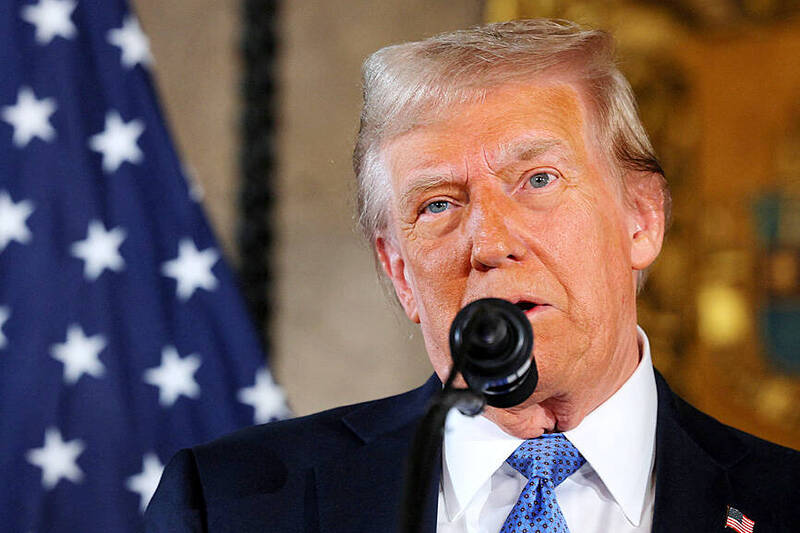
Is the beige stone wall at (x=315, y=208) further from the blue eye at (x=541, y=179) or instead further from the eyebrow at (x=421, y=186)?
the blue eye at (x=541, y=179)

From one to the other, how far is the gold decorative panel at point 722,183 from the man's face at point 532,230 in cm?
186

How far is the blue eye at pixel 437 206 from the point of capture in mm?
1815

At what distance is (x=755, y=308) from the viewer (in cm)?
360

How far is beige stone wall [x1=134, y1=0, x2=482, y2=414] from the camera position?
3.49 metres

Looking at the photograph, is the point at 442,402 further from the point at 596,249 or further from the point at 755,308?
the point at 755,308

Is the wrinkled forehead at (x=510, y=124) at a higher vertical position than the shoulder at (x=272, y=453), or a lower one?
higher

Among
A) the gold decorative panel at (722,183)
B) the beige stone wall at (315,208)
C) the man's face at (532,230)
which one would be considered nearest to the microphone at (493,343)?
the man's face at (532,230)

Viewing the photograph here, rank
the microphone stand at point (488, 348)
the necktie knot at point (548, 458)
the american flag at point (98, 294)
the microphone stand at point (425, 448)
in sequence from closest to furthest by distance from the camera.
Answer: the microphone stand at point (425, 448), the microphone stand at point (488, 348), the necktie knot at point (548, 458), the american flag at point (98, 294)

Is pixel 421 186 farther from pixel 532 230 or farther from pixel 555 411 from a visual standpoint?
pixel 555 411

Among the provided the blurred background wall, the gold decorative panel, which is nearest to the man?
the blurred background wall

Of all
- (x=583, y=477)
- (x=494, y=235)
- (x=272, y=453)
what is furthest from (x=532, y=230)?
(x=272, y=453)

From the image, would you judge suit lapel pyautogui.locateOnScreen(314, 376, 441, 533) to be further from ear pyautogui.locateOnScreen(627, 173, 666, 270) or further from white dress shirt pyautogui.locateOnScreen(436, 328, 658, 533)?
ear pyautogui.locateOnScreen(627, 173, 666, 270)

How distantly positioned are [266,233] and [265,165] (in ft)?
0.71

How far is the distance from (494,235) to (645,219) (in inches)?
14.6
